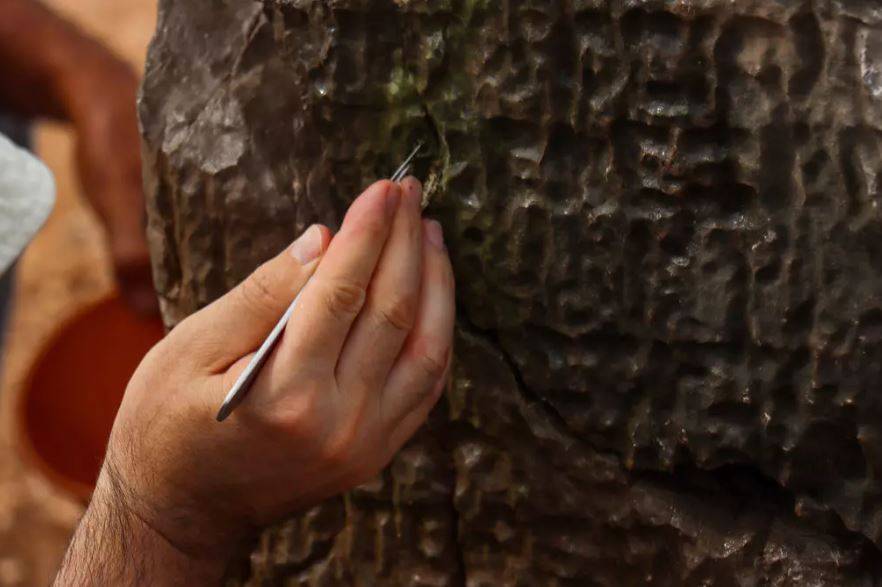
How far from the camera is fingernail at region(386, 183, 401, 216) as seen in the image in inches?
30.9

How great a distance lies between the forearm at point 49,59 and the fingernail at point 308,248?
1.02 m

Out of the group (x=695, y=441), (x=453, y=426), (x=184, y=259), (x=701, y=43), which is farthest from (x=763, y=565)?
(x=184, y=259)

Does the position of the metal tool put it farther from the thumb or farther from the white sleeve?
the white sleeve

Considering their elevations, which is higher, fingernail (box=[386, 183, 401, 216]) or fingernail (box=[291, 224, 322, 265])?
fingernail (box=[386, 183, 401, 216])

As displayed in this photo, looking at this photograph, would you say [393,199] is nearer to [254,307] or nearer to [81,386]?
[254,307]

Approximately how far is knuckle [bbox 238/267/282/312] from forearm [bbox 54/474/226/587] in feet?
0.61

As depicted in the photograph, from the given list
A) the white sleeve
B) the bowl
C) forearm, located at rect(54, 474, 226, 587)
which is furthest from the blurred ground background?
forearm, located at rect(54, 474, 226, 587)

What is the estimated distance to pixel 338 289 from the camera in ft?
2.48

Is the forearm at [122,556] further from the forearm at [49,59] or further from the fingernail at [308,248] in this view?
the forearm at [49,59]

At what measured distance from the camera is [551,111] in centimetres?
82

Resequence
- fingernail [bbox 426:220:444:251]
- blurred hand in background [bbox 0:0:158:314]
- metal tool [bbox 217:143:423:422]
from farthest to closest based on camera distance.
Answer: blurred hand in background [bbox 0:0:158:314], fingernail [bbox 426:220:444:251], metal tool [bbox 217:143:423:422]

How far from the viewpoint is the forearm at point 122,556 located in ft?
2.87

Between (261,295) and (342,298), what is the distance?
7 cm

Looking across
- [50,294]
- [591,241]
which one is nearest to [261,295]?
[591,241]
